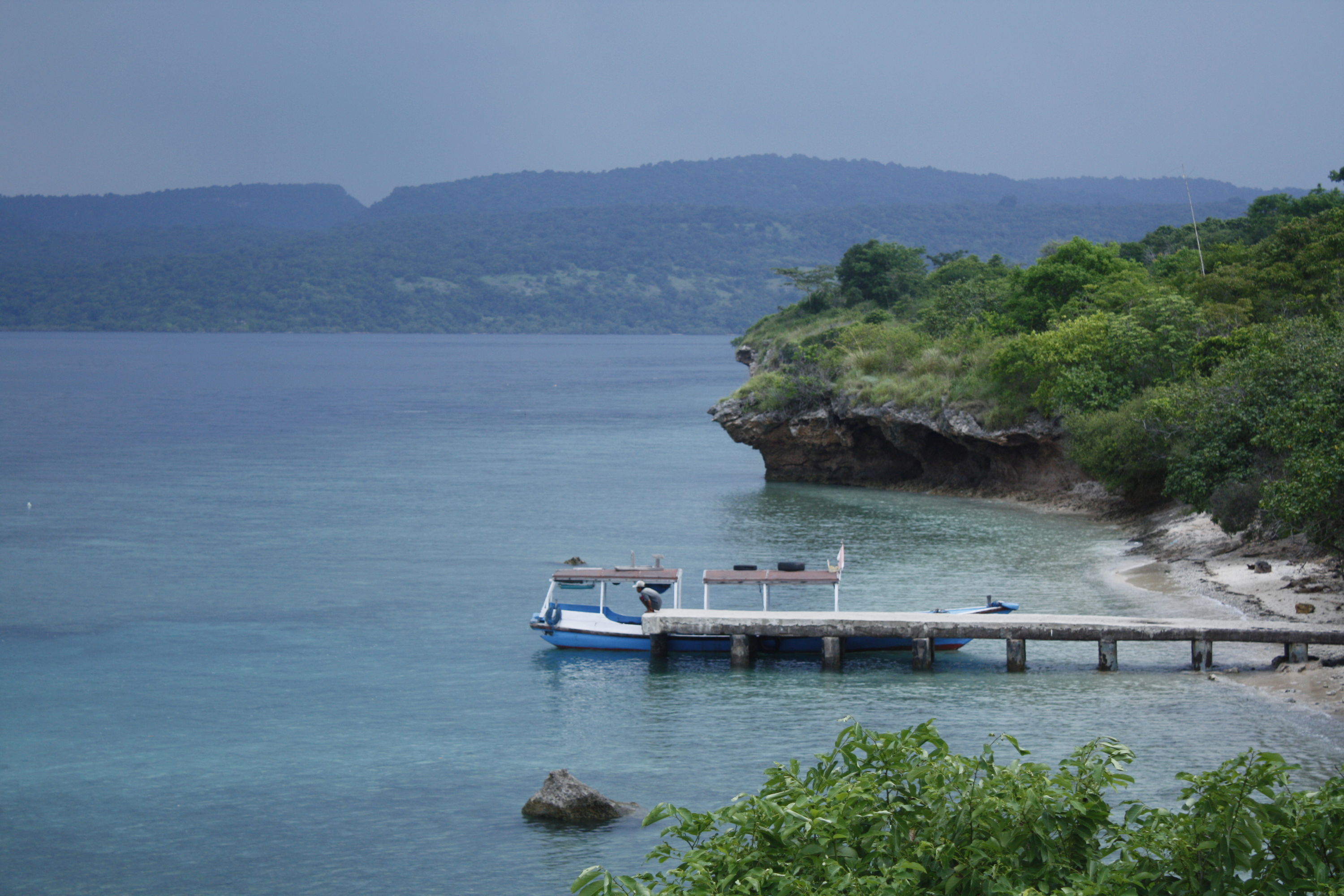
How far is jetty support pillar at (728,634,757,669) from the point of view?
96.0ft

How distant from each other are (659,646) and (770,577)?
3719 mm

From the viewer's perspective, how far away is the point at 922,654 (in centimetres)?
2856

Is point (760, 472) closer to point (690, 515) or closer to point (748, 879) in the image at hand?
point (690, 515)

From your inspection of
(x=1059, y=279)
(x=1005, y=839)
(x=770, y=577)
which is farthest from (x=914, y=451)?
(x=1005, y=839)

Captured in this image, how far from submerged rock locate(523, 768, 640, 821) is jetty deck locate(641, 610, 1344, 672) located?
993 cm

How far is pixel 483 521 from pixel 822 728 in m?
31.4

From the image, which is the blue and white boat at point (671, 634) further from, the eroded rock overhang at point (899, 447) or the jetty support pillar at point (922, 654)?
the eroded rock overhang at point (899, 447)

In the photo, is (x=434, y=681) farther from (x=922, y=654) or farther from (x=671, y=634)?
(x=922, y=654)

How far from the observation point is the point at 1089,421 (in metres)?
46.5

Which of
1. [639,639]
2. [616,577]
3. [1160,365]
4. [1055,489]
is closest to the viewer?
[639,639]

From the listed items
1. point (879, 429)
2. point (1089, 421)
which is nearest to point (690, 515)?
point (879, 429)

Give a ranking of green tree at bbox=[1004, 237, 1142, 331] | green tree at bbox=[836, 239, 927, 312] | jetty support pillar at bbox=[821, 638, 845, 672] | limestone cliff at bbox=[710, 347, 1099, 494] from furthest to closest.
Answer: green tree at bbox=[836, 239, 927, 312], green tree at bbox=[1004, 237, 1142, 331], limestone cliff at bbox=[710, 347, 1099, 494], jetty support pillar at bbox=[821, 638, 845, 672]

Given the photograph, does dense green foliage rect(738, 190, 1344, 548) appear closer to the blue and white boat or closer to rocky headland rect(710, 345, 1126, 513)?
rocky headland rect(710, 345, 1126, 513)

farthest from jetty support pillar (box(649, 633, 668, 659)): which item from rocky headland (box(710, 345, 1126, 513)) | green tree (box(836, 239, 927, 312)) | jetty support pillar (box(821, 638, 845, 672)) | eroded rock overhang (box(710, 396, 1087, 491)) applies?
green tree (box(836, 239, 927, 312))
